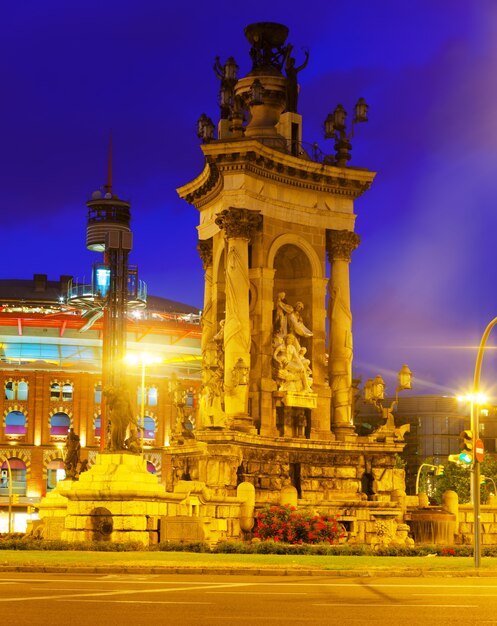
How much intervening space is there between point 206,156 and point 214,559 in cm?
2209

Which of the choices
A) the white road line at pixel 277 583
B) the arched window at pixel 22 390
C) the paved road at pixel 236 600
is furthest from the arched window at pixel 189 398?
the white road line at pixel 277 583

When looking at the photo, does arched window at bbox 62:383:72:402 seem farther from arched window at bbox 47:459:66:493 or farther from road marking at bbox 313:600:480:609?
road marking at bbox 313:600:480:609

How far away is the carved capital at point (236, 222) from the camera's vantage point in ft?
150

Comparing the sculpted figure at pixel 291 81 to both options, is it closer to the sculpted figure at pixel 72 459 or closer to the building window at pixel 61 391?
the sculpted figure at pixel 72 459

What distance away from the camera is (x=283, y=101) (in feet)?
168

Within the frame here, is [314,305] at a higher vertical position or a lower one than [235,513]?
higher

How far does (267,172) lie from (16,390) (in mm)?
64301

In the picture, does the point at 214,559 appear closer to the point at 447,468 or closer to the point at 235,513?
the point at 235,513

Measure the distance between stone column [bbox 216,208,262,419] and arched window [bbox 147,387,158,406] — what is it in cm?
A: 6572

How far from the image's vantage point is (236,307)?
45.1 m

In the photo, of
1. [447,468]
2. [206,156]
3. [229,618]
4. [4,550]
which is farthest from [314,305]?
[447,468]

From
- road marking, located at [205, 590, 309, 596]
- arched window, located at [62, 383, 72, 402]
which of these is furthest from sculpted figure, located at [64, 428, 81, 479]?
arched window, located at [62, 383, 72, 402]

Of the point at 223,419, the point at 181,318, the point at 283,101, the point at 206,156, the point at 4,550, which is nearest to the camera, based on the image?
the point at 4,550

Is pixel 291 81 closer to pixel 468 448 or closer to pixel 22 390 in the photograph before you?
pixel 468 448
